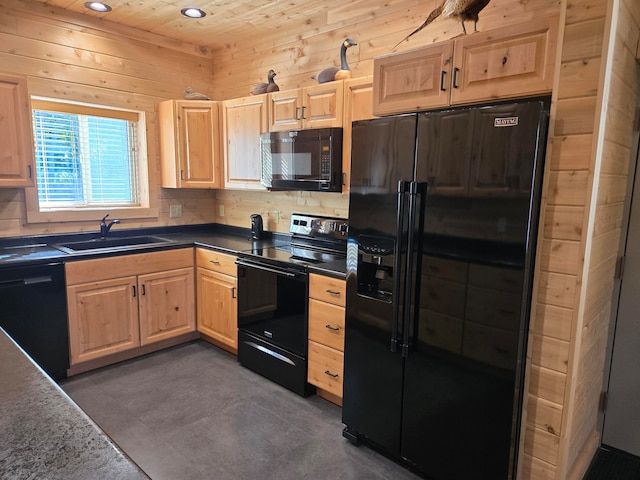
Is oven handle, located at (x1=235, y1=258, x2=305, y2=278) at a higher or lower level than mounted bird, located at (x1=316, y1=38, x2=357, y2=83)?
lower

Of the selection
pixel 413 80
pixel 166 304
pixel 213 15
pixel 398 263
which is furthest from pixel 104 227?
pixel 413 80

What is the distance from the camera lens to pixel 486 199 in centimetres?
168

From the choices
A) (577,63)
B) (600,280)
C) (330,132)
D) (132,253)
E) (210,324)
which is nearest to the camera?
(577,63)

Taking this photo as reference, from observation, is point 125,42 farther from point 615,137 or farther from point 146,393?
point 615,137

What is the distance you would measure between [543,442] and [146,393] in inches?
93.2

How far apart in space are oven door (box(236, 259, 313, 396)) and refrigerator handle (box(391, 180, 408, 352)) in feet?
2.65

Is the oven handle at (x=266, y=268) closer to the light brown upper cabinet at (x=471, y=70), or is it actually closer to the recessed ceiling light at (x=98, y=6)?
the light brown upper cabinet at (x=471, y=70)

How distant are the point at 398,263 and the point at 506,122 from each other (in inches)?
29.8

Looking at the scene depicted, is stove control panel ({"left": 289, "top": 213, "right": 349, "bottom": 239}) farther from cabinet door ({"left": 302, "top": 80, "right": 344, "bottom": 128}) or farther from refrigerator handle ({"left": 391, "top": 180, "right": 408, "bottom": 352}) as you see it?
refrigerator handle ({"left": 391, "top": 180, "right": 408, "bottom": 352})

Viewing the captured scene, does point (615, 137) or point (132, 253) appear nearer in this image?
point (615, 137)

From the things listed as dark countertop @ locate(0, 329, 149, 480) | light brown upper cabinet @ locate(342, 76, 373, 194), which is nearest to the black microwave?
light brown upper cabinet @ locate(342, 76, 373, 194)

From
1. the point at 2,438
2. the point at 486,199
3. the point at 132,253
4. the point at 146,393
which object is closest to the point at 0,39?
the point at 132,253

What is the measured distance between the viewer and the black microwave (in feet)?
9.09

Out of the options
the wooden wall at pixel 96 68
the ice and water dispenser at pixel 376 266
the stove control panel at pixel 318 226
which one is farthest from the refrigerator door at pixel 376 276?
the wooden wall at pixel 96 68
